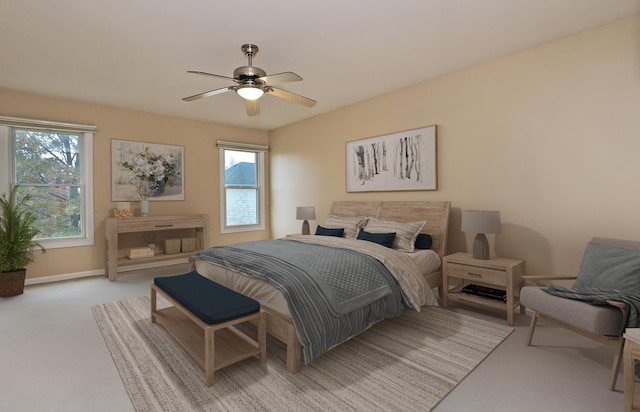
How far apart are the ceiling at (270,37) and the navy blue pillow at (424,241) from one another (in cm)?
194

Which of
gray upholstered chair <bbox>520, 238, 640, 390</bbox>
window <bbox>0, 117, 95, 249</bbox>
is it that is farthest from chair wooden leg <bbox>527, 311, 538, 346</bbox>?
window <bbox>0, 117, 95, 249</bbox>

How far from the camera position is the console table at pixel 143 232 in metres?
4.48

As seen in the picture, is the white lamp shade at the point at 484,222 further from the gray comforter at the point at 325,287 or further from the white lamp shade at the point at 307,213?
the white lamp shade at the point at 307,213

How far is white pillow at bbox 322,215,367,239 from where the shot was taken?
4.17 metres

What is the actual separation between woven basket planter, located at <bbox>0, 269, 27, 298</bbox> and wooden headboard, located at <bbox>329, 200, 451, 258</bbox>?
13.8 feet

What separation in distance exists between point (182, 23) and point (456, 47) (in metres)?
2.54

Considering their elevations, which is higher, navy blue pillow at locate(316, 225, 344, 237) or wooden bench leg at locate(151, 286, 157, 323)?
navy blue pillow at locate(316, 225, 344, 237)

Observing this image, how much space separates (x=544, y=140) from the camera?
305cm

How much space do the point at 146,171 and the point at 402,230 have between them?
4.20 m

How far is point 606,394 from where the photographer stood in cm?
185

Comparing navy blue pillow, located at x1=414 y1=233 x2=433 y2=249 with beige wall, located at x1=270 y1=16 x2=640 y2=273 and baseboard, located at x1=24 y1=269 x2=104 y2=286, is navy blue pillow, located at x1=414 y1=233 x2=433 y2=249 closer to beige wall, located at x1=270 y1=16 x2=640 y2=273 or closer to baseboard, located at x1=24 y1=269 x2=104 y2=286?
beige wall, located at x1=270 y1=16 x2=640 y2=273

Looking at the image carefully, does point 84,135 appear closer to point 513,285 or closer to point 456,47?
point 456,47

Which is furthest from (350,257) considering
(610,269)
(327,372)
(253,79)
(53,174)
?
(53,174)

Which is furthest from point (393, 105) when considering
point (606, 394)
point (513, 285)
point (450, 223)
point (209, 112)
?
point (606, 394)
